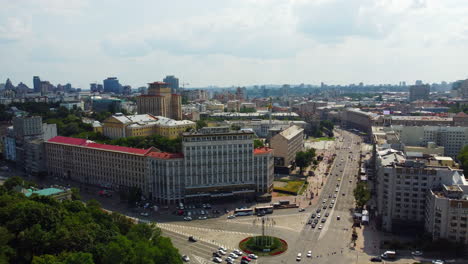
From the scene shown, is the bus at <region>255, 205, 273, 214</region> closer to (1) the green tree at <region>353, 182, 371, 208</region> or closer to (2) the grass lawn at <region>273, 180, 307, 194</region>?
(2) the grass lawn at <region>273, 180, 307, 194</region>

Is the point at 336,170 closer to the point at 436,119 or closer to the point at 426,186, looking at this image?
the point at 426,186

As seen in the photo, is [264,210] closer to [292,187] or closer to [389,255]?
[292,187]

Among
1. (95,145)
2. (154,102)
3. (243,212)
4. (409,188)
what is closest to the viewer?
(409,188)

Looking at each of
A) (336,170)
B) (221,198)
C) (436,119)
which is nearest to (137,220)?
(221,198)

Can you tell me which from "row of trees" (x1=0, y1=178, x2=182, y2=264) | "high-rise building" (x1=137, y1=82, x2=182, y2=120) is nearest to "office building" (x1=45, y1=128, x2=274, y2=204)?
"row of trees" (x1=0, y1=178, x2=182, y2=264)

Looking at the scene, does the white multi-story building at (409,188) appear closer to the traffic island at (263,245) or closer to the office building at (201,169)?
the traffic island at (263,245)

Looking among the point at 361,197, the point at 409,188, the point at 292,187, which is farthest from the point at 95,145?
the point at 409,188
